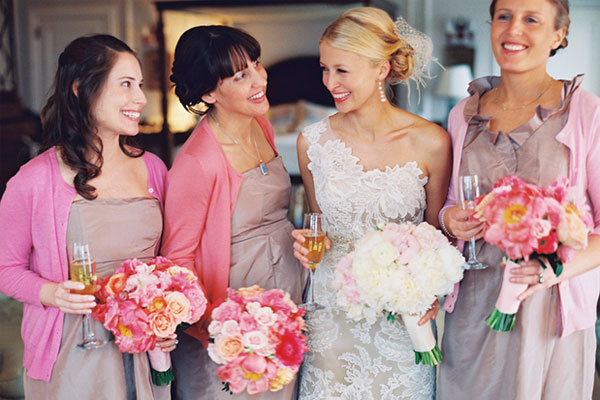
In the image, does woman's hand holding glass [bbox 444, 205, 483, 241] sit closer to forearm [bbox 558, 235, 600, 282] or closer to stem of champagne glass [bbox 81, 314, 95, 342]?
forearm [bbox 558, 235, 600, 282]

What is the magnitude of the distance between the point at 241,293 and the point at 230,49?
91 centimetres

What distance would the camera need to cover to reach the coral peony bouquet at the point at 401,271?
1906 millimetres

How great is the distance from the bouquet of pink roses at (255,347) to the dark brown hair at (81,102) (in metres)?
0.65

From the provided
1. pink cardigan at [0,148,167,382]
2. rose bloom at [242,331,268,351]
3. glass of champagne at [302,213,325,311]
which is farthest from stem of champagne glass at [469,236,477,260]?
pink cardigan at [0,148,167,382]

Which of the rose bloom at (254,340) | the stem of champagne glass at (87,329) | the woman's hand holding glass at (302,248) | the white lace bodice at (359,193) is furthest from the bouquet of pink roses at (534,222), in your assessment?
the stem of champagne glass at (87,329)

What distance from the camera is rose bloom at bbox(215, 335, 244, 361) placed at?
6.30ft

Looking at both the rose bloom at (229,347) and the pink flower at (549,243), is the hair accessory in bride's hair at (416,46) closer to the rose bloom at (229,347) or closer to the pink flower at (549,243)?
the pink flower at (549,243)

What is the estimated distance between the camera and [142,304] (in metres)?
1.94

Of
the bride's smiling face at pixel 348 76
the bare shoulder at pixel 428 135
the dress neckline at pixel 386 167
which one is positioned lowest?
the dress neckline at pixel 386 167

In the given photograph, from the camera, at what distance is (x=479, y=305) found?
219 cm

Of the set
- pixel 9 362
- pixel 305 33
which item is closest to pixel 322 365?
pixel 9 362

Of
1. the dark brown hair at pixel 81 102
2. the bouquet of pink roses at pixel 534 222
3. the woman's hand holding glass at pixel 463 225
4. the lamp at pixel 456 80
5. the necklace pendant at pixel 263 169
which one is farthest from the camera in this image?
the lamp at pixel 456 80

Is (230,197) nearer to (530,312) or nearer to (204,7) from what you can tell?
(530,312)

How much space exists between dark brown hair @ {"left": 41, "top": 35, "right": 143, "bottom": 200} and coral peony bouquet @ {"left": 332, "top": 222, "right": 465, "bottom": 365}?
940 millimetres
